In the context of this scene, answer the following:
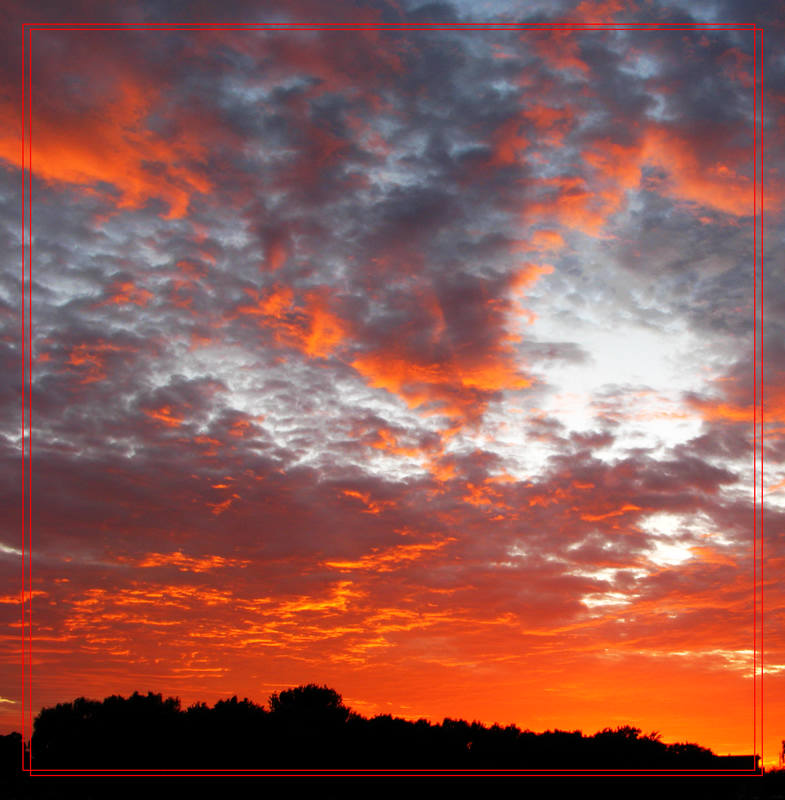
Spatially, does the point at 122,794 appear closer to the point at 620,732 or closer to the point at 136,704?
the point at 136,704

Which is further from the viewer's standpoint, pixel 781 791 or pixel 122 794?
pixel 122 794

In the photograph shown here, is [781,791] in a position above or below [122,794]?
above

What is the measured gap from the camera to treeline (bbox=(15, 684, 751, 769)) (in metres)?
34.2

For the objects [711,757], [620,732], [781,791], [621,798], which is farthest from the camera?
[620,732]

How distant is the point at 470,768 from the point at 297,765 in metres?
6.68

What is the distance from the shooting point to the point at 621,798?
30484 mm

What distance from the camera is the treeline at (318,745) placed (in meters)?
34.2

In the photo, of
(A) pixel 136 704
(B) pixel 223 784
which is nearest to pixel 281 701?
(A) pixel 136 704

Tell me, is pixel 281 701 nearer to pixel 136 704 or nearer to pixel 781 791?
pixel 136 704

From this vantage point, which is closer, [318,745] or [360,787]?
[360,787]

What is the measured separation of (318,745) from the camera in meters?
35.8

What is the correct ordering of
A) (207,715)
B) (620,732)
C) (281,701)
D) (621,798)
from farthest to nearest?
(281,701) → (207,715) → (620,732) → (621,798)

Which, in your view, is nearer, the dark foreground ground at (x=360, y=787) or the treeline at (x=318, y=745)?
the dark foreground ground at (x=360, y=787)

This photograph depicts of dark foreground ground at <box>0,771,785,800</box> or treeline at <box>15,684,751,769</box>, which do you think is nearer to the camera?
dark foreground ground at <box>0,771,785,800</box>
